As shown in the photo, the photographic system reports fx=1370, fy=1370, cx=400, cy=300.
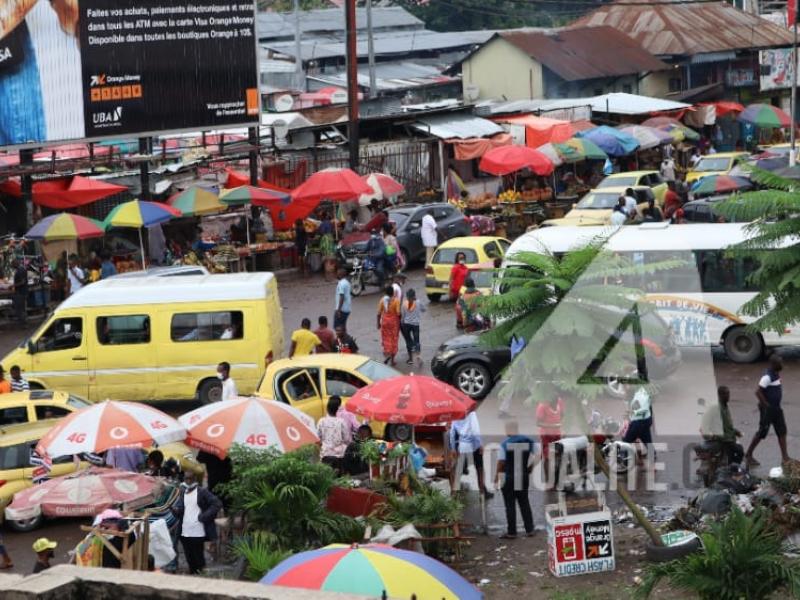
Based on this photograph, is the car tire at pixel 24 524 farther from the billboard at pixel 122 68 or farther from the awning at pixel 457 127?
the awning at pixel 457 127

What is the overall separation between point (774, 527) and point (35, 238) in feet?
56.3

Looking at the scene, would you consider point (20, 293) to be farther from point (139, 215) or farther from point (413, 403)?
point (413, 403)

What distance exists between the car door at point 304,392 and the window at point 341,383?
139mm

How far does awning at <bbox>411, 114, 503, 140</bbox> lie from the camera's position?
37688mm

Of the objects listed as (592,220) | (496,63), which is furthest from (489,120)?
(592,220)

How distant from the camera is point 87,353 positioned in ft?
63.8

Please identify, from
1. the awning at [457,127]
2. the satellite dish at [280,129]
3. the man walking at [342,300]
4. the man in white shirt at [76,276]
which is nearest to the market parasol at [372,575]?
the man walking at [342,300]

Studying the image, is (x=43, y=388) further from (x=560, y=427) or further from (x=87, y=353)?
(x=560, y=427)

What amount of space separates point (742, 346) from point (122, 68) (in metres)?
14.5

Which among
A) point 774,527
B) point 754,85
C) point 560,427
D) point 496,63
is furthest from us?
point 754,85

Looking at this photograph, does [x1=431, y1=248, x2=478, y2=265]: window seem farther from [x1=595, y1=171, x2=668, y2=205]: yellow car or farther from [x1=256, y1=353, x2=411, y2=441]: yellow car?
[x1=256, y1=353, x2=411, y2=441]: yellow car

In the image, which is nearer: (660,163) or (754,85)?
(660,163)

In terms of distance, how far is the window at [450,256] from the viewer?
83.1ft

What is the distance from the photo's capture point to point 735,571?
9492 mm
